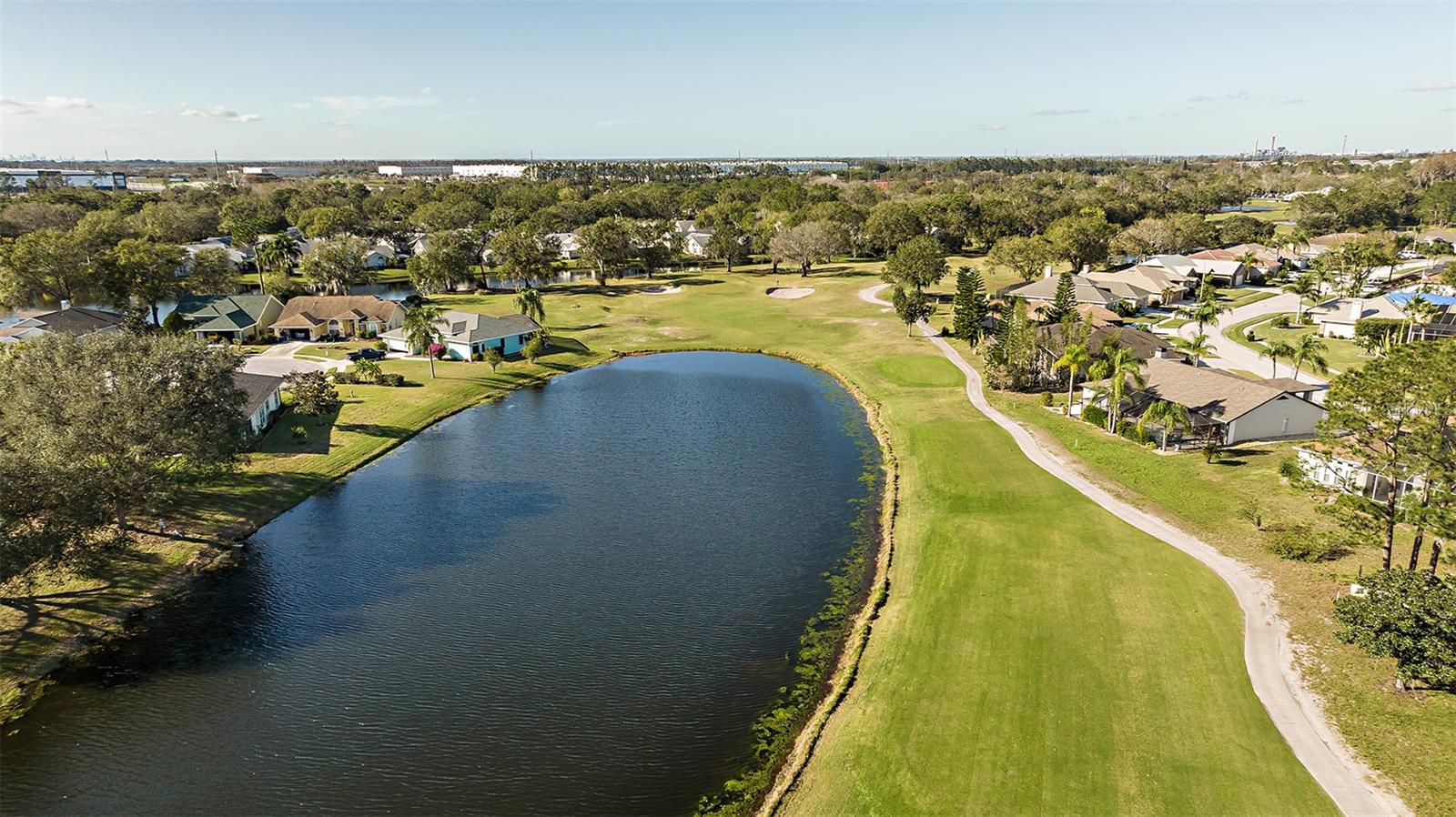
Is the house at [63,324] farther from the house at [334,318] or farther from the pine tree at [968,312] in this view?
the pine tree at [968,312]

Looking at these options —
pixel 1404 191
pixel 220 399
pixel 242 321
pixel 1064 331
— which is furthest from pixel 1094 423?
pixel 1404 191

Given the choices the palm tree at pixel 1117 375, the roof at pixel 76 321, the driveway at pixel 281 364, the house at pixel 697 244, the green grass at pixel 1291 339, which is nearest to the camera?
the palm tree at pixel 1117 375

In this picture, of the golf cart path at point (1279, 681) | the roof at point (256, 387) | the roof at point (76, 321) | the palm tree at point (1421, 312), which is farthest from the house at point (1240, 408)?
the roof at point (76, 321)

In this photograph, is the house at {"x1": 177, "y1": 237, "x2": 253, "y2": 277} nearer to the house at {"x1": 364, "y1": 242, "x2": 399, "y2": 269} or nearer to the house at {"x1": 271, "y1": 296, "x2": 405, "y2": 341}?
the house at {"x1": 364, "y1": 242, "x2": 399, "y2": 269}

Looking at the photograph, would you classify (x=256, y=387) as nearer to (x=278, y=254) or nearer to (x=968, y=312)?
(x=278, y=254)

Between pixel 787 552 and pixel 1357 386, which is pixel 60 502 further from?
pixel 1357 386
